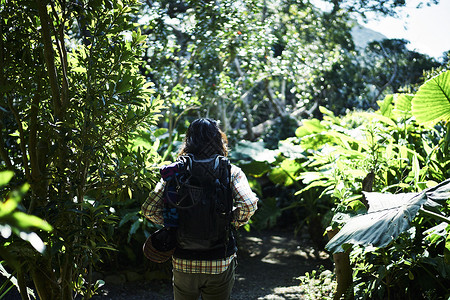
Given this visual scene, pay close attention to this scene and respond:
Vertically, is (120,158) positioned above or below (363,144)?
above

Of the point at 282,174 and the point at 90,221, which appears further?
the point at 282,174

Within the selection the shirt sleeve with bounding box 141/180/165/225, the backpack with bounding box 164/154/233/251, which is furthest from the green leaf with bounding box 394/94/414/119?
the shirt sleeve with bounding box 141/180/165/225

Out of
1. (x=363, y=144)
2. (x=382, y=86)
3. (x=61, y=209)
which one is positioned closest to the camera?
(x=61, y=209)

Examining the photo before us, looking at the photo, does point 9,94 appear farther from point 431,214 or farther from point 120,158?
point 431,214

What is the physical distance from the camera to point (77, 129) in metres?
2.16

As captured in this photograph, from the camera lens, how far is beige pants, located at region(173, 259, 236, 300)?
234 centimetres

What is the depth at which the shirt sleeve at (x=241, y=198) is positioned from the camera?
236cm

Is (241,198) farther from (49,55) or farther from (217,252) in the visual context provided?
(49,55)

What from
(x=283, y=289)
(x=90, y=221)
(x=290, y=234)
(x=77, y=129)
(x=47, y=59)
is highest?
(x=47, y=59)

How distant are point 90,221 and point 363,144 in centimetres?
247

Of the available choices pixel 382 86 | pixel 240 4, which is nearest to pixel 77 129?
pixel 240 4

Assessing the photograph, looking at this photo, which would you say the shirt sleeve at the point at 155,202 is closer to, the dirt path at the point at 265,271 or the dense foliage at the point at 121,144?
the dense foliage at the point at 121,144

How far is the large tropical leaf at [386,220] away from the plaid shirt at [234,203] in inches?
17.6

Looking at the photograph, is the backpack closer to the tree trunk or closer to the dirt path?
the tree trunk
